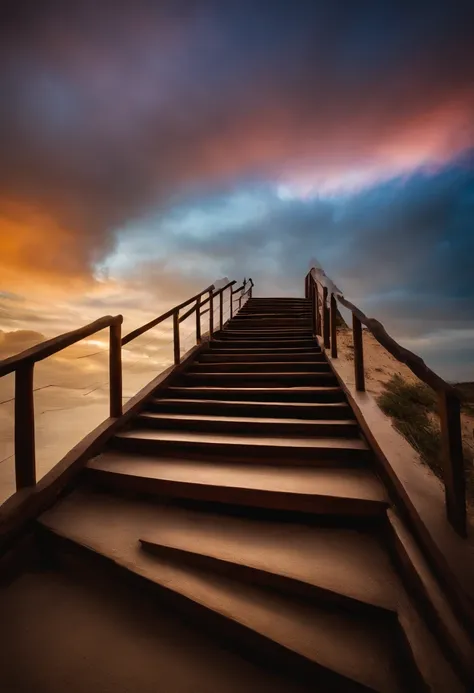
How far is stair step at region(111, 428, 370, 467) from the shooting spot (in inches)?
95.5

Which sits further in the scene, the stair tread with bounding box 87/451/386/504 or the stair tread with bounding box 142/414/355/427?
the stair tread with bounding box 142/414/355/427

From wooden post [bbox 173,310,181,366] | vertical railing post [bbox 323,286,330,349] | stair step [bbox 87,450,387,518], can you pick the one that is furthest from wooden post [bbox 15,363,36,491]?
vertical railing post [bbox 323,286,330,349]

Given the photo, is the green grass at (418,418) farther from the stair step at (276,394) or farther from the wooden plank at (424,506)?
the stair step at (276,394)

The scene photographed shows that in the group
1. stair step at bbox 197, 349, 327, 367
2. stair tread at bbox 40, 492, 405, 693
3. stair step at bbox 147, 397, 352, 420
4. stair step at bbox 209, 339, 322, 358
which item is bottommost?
stair tread at bbox 40, 492, 405, 693

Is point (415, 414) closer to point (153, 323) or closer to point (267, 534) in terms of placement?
point (267, 534)

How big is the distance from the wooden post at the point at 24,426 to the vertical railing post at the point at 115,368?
884mm

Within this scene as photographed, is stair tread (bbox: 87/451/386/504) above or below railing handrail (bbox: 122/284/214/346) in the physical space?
below

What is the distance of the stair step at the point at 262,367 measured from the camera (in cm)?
422

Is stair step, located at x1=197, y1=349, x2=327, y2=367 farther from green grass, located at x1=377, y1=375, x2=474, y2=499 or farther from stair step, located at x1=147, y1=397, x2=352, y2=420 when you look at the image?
stair step, located at x1=147, y1=397, x2=352, y2=420

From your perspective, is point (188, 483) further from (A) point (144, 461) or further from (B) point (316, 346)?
(B) point (316, 346)

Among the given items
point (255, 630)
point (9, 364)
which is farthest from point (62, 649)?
point (9, 364)

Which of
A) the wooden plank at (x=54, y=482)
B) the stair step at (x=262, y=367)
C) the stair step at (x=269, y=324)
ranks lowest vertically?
the wooden plank at (x=54, y=482)

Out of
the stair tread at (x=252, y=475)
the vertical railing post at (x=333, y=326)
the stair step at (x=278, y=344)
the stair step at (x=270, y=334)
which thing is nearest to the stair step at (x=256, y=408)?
the stair tread at (x=252, y=475)

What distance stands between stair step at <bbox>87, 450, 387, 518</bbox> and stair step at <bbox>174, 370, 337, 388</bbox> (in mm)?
1512
